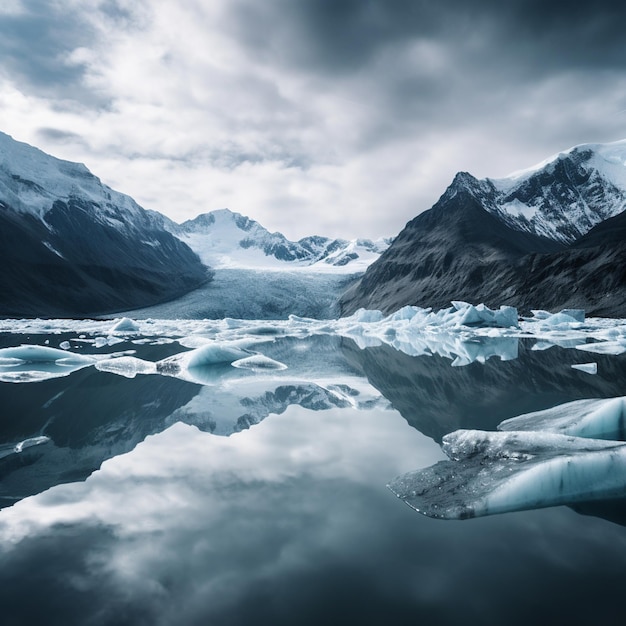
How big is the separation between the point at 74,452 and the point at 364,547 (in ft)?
14.6

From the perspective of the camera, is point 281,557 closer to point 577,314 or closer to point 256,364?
point 256,364

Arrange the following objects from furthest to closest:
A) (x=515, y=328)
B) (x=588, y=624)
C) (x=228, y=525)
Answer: (x=515, y=328) → (x=228, y=525) → (x=588, y=624)

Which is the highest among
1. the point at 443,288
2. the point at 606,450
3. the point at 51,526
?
the point at 443,288

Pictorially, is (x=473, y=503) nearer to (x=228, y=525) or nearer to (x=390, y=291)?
(x=228, y=525)

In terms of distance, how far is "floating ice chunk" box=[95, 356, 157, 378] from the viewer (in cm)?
1286

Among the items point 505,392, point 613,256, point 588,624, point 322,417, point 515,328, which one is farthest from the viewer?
point 613,256

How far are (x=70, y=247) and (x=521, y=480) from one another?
112 m

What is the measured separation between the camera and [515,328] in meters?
33.1

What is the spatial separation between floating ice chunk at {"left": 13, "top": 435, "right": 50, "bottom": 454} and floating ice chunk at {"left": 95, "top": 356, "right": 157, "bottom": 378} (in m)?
5.72

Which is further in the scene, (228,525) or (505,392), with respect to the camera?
(505,392)

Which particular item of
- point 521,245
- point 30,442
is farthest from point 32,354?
point 521,245

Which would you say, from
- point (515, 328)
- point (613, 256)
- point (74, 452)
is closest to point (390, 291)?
point (613, 256)

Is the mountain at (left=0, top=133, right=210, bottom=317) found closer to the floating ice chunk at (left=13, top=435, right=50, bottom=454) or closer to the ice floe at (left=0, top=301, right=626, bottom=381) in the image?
the ice floe at (left=0, top=301, right=626, bottom=381)

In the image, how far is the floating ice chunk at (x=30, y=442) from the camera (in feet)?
20.0
